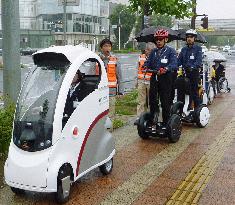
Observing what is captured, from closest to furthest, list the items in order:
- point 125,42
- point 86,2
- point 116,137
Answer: point 116,137, point 86,2, point 125,42

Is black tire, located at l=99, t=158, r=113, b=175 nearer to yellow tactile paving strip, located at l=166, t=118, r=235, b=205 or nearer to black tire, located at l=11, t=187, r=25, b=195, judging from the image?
yellow tactile paving strip, located at l=166, t=118, r=235, b=205

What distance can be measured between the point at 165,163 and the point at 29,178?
2.74 m

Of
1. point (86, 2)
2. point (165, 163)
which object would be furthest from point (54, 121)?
point (86, 2)

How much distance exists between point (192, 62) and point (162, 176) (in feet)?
14.1

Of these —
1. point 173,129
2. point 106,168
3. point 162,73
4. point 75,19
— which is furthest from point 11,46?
point 75,19

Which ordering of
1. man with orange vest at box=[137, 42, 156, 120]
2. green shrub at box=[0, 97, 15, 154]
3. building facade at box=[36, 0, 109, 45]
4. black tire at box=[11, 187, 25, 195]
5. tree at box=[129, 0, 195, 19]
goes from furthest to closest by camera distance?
building facade at box=[36, 0, 109, 45], tree at box=[129, 0, 195, 19], man with orange vest at box=[137, 42, 156, 120], green shrub at box=[0, 97, 15, 154], black tire at box=[11, 187, 25, 195]

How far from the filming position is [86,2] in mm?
74375

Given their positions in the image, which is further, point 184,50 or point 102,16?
point 102,16

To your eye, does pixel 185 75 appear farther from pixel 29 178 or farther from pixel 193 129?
pixel 29 178

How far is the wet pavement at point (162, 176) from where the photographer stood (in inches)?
215

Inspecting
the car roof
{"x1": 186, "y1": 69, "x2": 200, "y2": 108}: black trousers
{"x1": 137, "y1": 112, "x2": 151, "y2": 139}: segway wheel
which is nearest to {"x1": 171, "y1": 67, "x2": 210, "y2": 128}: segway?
{"x1": 186, "y1": 69, "x2": 200, "y2": 108}: black trousers

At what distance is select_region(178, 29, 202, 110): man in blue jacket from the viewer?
32.3 feet

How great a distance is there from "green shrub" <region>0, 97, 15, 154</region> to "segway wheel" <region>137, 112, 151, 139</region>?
268 cm

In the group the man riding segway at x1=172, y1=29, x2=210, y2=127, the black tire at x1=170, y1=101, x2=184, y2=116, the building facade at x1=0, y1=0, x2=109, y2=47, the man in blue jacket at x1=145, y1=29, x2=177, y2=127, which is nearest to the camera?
the man in blue jacket at x1=145, y1=29, x2=177, y2=127
